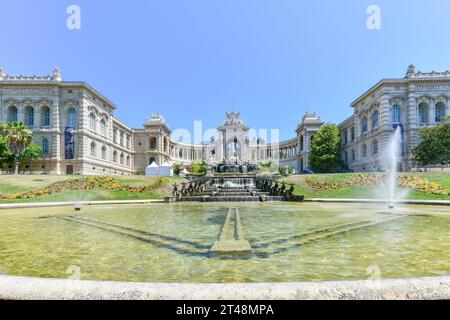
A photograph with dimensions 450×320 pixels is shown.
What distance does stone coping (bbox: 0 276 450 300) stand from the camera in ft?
8.80

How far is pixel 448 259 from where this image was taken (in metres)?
5.10

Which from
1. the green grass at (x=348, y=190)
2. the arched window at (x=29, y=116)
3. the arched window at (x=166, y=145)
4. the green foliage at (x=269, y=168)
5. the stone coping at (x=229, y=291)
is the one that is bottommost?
the green grass at (x=348, y=190)

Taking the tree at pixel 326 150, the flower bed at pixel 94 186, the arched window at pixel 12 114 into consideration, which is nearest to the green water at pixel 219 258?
the flower bed at pixel 94 186

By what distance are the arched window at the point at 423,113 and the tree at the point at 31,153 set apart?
72.1 metres

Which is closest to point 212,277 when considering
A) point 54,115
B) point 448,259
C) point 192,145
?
point 448,259

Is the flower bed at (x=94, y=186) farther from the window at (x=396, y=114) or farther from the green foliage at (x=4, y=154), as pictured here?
the window at (x=396, y=114)

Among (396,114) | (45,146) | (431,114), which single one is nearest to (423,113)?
(431,114)

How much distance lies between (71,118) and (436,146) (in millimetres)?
64604

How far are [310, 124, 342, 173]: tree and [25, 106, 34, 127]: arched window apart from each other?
61.6m

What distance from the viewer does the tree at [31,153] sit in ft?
155

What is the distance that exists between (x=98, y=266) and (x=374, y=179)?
3310cm

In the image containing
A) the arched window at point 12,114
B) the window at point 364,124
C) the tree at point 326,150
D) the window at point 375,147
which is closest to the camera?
the arched window at point 12,114
